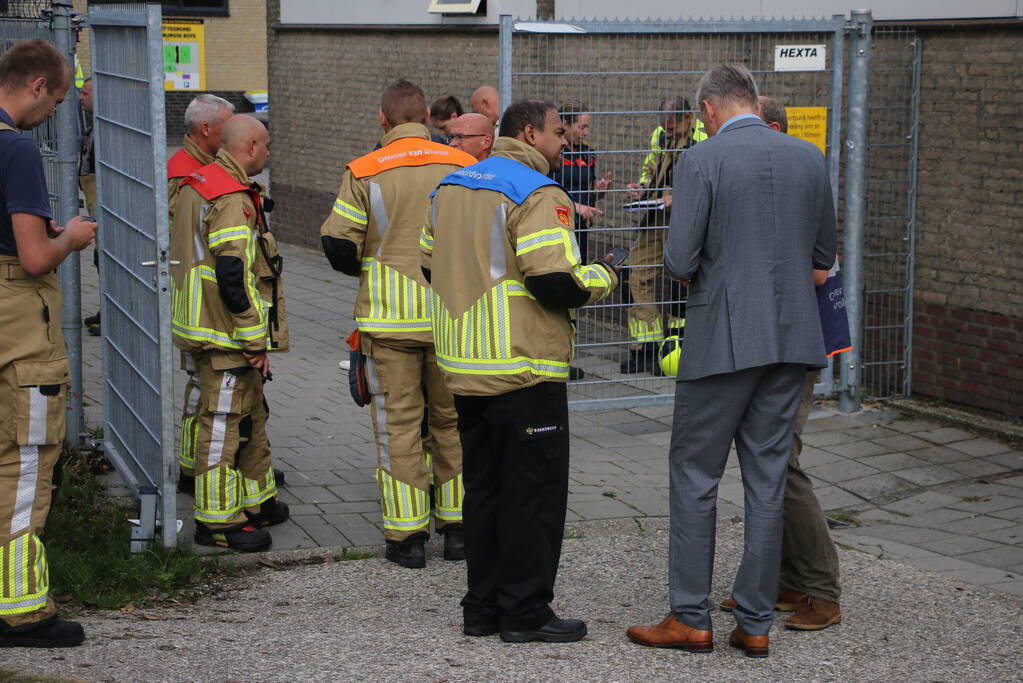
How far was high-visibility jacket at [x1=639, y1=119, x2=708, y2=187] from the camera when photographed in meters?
8.57

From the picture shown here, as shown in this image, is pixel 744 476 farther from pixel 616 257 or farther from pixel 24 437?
pixel 24 437

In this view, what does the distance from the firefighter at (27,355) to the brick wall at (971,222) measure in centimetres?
573

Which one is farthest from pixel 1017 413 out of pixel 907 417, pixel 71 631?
pixel 71 631

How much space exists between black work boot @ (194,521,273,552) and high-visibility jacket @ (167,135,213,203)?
1.58 meters

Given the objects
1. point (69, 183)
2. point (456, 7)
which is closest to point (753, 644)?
point (69, 183)

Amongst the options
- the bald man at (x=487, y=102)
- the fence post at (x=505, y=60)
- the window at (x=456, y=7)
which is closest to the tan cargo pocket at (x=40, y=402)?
the fence post at (x=505, y=60)

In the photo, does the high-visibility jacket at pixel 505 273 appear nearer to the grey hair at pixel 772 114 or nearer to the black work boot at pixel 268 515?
the grey hair at pixel 772 114

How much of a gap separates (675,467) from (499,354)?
0.78 meters

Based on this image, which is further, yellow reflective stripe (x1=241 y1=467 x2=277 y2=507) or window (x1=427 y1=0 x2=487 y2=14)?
window (x1=427 y1=0 x2=487 y2=14)

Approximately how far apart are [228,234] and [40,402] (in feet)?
4.20

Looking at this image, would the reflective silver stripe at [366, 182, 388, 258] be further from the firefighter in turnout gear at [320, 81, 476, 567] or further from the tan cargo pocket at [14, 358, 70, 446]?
the tan cargo pocket at [14, 358, 70, 446]

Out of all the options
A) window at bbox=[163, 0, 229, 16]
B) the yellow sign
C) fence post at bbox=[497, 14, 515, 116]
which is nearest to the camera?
fence post at bbox=[497, 14, 515, 116]

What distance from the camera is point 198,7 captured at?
34406 mm

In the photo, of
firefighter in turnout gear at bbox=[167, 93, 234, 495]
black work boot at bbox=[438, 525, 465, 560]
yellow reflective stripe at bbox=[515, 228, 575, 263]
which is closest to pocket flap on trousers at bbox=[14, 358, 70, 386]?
firefighter in turnout gear at bbox=[167, 93, 234, 495]
